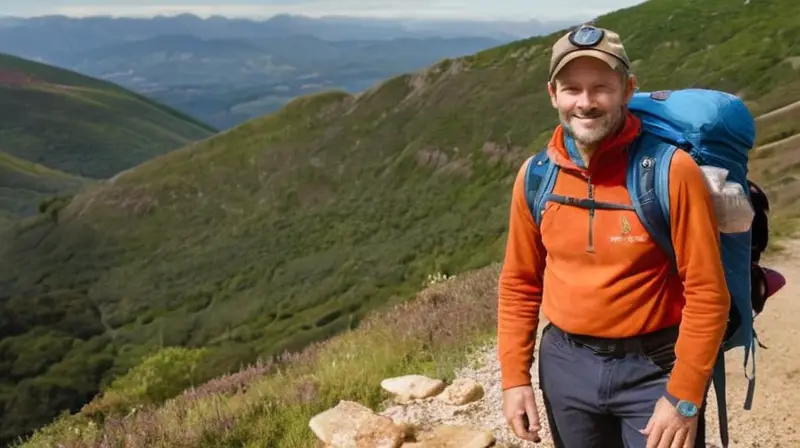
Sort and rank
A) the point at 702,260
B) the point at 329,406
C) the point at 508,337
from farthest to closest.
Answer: the point at 329,406 → the point at 508,337 → the point at 702,260

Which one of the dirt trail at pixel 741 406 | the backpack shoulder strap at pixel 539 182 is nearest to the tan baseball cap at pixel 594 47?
the backpack shoulder strap at pixel 539 182

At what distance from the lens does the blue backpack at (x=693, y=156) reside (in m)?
2.47

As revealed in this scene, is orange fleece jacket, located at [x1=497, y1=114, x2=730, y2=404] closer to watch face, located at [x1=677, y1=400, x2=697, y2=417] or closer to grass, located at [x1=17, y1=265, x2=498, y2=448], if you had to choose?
watch face, located at [x1=677, y1=400, x2=697, y2=417]

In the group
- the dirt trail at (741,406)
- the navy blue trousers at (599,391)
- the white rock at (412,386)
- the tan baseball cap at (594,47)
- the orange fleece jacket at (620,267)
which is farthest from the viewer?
the white rock at (412,386)

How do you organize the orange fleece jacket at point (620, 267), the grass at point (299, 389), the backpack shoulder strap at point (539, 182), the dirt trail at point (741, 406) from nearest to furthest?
the orange fleece jacket at point (620, 267)
the backpack shoulder strap at point (539, 182)
the dirt trail at point (741, 406)
the grass at point (299, 389)

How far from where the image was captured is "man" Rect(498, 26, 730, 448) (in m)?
2.42

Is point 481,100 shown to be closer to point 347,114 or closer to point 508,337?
point 347,114

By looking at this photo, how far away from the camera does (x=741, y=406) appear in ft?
19.6

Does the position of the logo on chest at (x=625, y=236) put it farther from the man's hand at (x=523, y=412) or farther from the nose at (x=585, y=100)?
the man's hand at (x=523, y=412)

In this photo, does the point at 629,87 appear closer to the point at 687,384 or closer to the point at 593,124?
the point at 593,124

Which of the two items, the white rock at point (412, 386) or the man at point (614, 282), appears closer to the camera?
the man at point (614, 282)

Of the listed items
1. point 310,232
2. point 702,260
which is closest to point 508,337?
point 702,260

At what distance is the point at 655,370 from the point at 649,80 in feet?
186

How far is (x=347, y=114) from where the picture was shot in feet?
308
